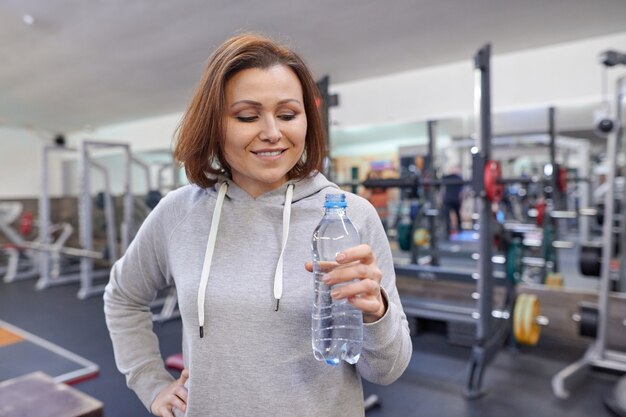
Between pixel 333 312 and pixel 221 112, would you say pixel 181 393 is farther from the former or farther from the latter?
pixel 221 112

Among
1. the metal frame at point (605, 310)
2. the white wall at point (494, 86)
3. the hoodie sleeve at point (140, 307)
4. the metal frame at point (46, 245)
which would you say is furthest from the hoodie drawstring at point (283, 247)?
the metal frame at point (46, 245)

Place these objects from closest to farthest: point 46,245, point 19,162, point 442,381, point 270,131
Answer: point 270,131 → point 442,381 → point 46,245 → point 19,162

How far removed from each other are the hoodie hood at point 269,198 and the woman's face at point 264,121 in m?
→ 0.06

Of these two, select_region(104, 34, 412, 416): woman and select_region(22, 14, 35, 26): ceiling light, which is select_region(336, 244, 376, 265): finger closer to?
select_region(104, 34, 412, 416): woman

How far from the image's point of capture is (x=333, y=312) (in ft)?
2.40

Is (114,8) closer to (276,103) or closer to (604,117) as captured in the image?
(276,103)

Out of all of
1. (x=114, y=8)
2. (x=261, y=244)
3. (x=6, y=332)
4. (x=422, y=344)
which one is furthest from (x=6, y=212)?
(x=261, y=244)

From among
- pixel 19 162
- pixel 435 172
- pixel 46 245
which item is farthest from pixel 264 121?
pixel 19 162

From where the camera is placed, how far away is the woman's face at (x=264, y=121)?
2.28ft

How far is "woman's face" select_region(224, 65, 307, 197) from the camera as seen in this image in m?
0.69

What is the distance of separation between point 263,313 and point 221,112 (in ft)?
1.06

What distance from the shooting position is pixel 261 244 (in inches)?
29.8

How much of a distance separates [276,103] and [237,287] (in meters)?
0.30

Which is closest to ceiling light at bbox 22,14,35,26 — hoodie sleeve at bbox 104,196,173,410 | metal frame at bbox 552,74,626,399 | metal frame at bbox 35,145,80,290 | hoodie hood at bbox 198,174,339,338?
A: metal frame at bbox 35,145,80,290
